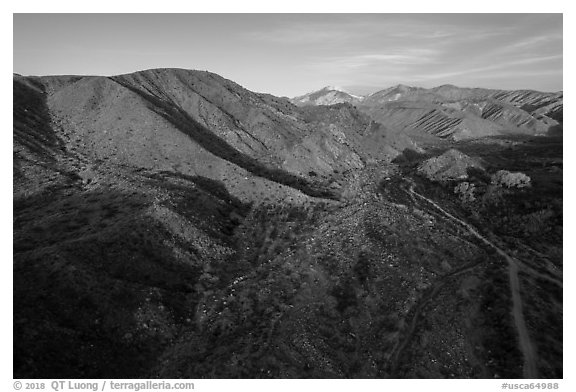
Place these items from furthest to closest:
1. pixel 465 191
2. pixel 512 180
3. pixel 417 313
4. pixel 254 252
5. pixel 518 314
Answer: pixel 512 180 → pixel 465 191 → pixel 254 252 → pixel 417 313 → pixel 518 314

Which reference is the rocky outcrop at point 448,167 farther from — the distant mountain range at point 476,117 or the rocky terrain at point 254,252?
the distant mountain range at point 476,117

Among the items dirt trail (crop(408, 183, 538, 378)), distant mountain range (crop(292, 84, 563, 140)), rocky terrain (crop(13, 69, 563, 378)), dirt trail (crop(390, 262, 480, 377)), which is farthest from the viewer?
distant mountain range (crop(292, 84, 563, 140))

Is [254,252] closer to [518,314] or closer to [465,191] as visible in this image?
[518,314]

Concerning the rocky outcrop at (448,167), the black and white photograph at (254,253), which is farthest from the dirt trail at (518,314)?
the rocky outcrop at (448,167)

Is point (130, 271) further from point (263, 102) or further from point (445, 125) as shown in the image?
point (445, 125)

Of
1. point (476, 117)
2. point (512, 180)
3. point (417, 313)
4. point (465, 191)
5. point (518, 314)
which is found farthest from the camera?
point (476, 117)

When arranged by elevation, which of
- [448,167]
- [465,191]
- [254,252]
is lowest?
[254,252]

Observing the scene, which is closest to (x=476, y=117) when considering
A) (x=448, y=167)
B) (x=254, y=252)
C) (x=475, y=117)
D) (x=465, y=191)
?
(x=475, y=117)

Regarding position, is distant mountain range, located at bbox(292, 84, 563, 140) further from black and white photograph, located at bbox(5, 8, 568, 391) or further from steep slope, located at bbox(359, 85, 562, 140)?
black and white photograph, located at bbox(5, 8, 568, 391)

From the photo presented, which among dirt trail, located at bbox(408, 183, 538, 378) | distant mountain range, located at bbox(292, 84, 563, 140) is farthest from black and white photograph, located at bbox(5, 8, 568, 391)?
distant mountain range, located at bbox(292, 84, 563, 140)
